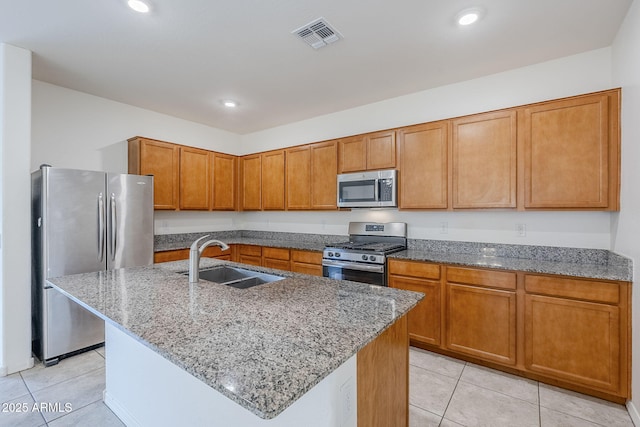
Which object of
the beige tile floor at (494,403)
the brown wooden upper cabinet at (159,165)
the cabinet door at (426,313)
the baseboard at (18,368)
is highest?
the brown wooden upper cabinet at (159,165)

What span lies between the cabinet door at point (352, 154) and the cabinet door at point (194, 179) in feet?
6.56

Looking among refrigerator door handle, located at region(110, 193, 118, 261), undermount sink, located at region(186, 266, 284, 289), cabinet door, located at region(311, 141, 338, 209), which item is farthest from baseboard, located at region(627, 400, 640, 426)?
refrigerator door handle, located at region(110, 193, 118, 261)

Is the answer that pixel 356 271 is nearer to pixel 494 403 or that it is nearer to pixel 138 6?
pixel 494 403

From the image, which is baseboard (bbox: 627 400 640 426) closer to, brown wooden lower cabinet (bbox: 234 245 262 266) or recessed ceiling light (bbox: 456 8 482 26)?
recessed ceiling light (bbox: 456 8 482 26)

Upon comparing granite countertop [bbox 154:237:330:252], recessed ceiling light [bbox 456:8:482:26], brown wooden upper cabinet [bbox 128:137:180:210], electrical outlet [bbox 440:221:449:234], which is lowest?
granite countertop [bbox 154:237:330:252]

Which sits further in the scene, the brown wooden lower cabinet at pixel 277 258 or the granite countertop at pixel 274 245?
the brown wooden lower cabinet at pixel 277 258

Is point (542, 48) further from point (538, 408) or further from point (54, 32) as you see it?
point (54, 32)

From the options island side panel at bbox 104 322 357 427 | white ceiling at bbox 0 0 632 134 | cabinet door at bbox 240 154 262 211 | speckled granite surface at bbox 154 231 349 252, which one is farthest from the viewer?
cabinet door at bbox 240 154 262 211

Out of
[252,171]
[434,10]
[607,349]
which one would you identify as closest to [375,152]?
[434,10]

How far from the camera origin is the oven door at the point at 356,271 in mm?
3113

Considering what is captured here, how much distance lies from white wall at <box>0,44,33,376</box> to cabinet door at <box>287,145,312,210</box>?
2.72 meters

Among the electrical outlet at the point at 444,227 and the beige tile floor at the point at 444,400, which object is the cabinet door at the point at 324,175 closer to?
the electrical outlet at the point at 444,227

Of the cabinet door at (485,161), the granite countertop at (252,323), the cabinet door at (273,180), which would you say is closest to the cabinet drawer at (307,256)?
the cabinet door at (273,180)

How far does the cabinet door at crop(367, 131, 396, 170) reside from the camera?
3426 millimetres
